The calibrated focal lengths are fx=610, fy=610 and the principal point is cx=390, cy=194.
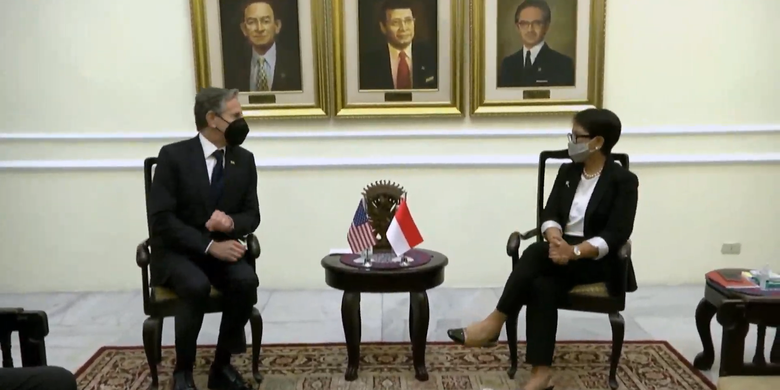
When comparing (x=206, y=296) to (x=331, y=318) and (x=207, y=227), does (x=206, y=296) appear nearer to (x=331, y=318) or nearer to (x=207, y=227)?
(x=207, y=227)

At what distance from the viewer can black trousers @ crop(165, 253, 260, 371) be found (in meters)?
3.05

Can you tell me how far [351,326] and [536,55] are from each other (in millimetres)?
2678

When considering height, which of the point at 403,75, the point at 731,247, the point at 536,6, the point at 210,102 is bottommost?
the point at 731,247

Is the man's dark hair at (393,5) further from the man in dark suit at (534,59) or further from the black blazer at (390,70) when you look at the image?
the man in dark suit at (534,59)

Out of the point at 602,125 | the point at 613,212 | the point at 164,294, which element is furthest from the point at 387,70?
the point at 164,294

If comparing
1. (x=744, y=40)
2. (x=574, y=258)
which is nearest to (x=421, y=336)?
(x=574, y=258)

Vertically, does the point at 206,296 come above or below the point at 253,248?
below

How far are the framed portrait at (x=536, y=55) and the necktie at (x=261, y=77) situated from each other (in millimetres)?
1619

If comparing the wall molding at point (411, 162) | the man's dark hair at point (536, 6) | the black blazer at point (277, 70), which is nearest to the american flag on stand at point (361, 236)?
the wall molding at point (411, 162)

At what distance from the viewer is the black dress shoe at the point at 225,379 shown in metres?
3.15

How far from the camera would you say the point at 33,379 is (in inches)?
77.8

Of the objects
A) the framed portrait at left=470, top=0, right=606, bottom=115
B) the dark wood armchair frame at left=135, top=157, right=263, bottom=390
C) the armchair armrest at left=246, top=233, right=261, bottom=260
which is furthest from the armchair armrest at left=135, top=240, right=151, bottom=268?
the framed portrait at left=470, top=0, right=606, bottom=115

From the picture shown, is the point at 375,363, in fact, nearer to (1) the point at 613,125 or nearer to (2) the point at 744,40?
(1) the point at 613,125

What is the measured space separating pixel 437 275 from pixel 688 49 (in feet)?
9.88
